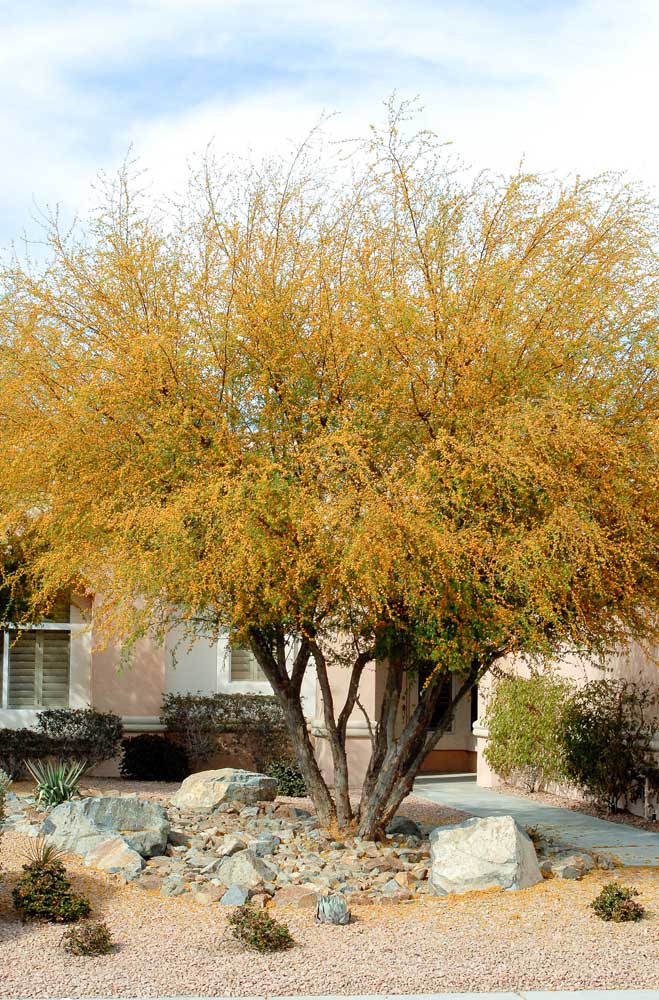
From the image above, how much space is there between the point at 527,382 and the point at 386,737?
12.5 feet

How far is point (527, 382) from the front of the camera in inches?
356

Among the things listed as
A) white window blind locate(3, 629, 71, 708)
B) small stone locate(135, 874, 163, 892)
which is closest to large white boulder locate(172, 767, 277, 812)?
small stone locate(135, 874, 163, 892)

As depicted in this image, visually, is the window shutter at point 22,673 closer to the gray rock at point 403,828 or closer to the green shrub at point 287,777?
the green shrub at point 287,777

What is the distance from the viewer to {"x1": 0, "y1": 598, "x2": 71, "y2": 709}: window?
56.0 feet

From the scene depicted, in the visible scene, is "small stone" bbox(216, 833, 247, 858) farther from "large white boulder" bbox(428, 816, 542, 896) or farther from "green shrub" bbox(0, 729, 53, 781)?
"green shrub" bbox(0, 729, 53, 781)

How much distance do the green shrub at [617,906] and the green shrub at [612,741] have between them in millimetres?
5296

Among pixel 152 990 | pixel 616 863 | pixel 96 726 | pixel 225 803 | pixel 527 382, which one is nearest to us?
pixel 152 990

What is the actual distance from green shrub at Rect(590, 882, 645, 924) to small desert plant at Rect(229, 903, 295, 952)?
222cm

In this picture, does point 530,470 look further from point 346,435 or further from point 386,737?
point 386,737

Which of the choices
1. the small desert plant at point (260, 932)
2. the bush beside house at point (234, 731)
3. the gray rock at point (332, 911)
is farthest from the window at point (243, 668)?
the small desert plant at point (260, 932)

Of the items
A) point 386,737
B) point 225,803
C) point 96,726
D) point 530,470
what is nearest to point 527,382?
point 530,470

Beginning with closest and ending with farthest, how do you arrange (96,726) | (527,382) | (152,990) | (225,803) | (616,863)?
1. (152,990)
2. (527,382)
3. (616,863)
4. (225,803)
5. (96,726)

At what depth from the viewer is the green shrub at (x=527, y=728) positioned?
15.2 m

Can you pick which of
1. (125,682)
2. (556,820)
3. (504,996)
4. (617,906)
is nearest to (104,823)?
(617,906)
